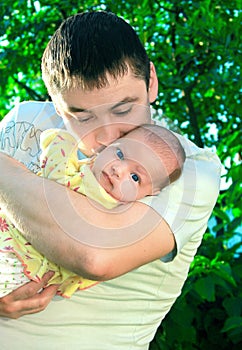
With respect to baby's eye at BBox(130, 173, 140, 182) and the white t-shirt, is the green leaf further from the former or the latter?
baby's eye at BBox(130, 173, 140, 182)

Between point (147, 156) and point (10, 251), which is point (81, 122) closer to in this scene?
point (147, 156)

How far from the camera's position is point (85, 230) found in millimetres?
2025

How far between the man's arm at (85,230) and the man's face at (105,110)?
0.23 meters

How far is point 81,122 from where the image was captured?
88.7 inches

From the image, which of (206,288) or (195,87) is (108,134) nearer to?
(206,288)

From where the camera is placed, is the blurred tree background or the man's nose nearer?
the man's nose

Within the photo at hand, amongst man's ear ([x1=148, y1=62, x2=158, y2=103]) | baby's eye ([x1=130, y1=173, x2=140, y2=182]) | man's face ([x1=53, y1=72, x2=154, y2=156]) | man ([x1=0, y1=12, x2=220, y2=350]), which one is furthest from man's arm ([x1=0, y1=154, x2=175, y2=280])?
man's ear ([x1=148, y1=62, x2=158, y2=103])

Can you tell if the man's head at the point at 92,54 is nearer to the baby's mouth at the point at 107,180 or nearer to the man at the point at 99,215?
the man at the point at 99,215

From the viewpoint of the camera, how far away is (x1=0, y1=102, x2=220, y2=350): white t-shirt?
2240 mm

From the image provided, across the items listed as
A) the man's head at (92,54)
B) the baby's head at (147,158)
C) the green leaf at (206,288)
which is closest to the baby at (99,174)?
the baby's head at (147,158)

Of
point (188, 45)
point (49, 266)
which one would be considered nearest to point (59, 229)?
point (49, 266)

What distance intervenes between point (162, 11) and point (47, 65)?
2154 millimetres

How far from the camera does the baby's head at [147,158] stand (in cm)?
220

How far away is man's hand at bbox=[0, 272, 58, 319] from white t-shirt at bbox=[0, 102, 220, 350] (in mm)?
112
